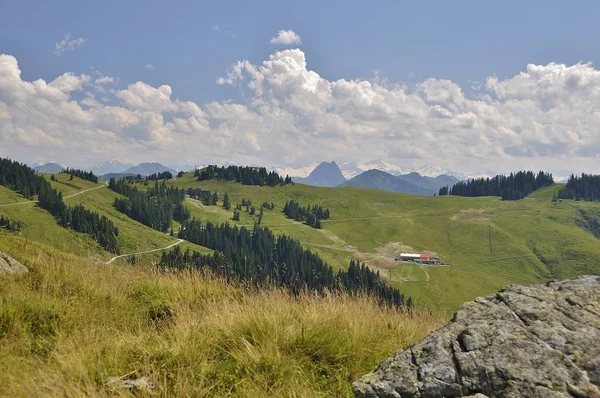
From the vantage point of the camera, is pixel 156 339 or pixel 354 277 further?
pixel 354 277

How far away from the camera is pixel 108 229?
628ft

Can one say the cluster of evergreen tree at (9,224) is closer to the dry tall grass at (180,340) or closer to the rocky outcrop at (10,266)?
the rocky outcrop at (10,266)

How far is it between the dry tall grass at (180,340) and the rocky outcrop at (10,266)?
1.28 ft

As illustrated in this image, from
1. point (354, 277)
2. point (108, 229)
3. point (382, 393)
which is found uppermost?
point (382, 393)

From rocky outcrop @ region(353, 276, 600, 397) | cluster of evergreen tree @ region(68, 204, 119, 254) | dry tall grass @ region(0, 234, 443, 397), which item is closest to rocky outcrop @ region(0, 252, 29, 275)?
dry tall grass @ region(0, 234, 443, 397)

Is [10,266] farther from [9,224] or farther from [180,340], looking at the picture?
[9,224]

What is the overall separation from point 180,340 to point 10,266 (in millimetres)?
6539

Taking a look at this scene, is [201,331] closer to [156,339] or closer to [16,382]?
[156,339]

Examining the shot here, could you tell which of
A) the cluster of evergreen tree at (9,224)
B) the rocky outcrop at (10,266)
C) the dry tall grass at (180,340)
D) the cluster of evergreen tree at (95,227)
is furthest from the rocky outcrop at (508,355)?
the cluster of evergreen tree at (9,224)

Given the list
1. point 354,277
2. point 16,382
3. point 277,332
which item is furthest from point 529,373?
point 354,277

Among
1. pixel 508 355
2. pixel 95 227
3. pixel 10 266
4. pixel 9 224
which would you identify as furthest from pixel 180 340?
pixel 95 227

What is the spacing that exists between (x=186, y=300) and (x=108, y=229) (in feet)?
669

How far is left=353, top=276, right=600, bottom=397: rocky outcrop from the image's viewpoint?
4559 mm

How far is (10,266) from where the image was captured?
395 inches
